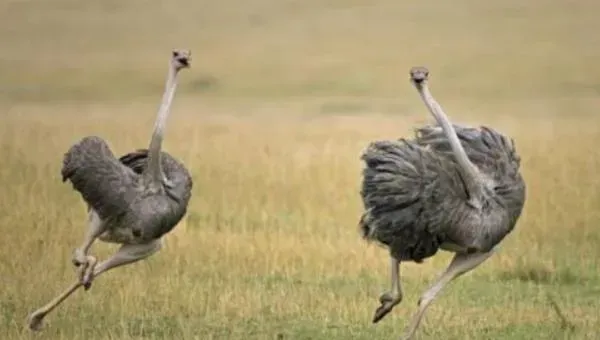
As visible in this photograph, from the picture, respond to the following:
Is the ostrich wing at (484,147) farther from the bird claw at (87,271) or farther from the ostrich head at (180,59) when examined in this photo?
the bird claw at (87,271)

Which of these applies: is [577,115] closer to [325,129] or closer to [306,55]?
[325,129]

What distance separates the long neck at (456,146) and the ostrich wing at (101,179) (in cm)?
167

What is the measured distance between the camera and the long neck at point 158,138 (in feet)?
33.1

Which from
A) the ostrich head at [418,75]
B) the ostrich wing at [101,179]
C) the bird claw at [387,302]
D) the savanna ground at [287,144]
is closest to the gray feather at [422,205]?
the bird claw at [387,302]

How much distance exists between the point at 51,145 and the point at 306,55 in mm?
21891

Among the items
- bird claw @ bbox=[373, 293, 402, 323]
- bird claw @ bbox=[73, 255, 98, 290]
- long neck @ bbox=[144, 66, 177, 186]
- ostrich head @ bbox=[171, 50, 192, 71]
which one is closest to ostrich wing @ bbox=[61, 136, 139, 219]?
long neck @ bbox=[144, 66, 177, 186]

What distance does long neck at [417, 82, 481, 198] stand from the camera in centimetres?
973

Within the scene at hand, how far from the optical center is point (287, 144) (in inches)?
906

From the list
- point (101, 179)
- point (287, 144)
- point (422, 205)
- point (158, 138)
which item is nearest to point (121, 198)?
point (101, 179)

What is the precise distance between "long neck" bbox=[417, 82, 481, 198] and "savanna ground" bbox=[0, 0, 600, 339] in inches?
38.2

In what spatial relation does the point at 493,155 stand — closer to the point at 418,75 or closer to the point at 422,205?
the point at 422,205

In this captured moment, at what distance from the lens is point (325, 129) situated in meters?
26.8

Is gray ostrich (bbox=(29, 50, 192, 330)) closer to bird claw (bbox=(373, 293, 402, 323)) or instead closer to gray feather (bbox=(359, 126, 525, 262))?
gray feather (bbox=(359, 126, 525, 262))

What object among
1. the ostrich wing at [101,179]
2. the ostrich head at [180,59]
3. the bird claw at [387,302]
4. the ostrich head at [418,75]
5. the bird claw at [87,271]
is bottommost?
the bird claw at [387,302]
